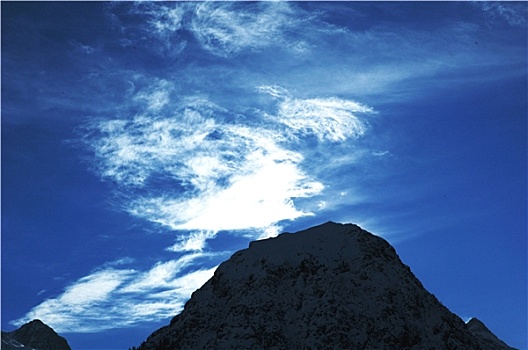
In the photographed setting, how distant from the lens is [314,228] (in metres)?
72.9

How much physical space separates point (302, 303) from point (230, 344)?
9.77m

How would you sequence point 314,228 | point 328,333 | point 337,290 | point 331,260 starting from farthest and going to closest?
point 314,228
point 331,260
point 337,290
point 328,333

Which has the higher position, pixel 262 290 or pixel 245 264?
pixel 245 264

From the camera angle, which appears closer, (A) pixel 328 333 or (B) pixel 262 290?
(A) pixel 328 333

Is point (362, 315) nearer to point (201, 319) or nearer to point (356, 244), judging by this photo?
point (356, 244)

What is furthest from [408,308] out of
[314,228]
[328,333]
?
[314,228]

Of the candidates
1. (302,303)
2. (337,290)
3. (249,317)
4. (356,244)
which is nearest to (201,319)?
(249,317)

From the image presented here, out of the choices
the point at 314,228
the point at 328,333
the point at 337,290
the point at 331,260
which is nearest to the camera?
the point at 328,333

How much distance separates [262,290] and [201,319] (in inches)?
313

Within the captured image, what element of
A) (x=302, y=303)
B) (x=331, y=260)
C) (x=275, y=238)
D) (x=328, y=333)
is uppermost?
(x=275, y=238)

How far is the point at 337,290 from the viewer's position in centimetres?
6325

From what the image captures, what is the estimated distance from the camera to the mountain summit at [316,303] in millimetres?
59188

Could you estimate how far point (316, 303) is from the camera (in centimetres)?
6278

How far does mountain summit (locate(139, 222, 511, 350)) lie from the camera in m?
59.2
